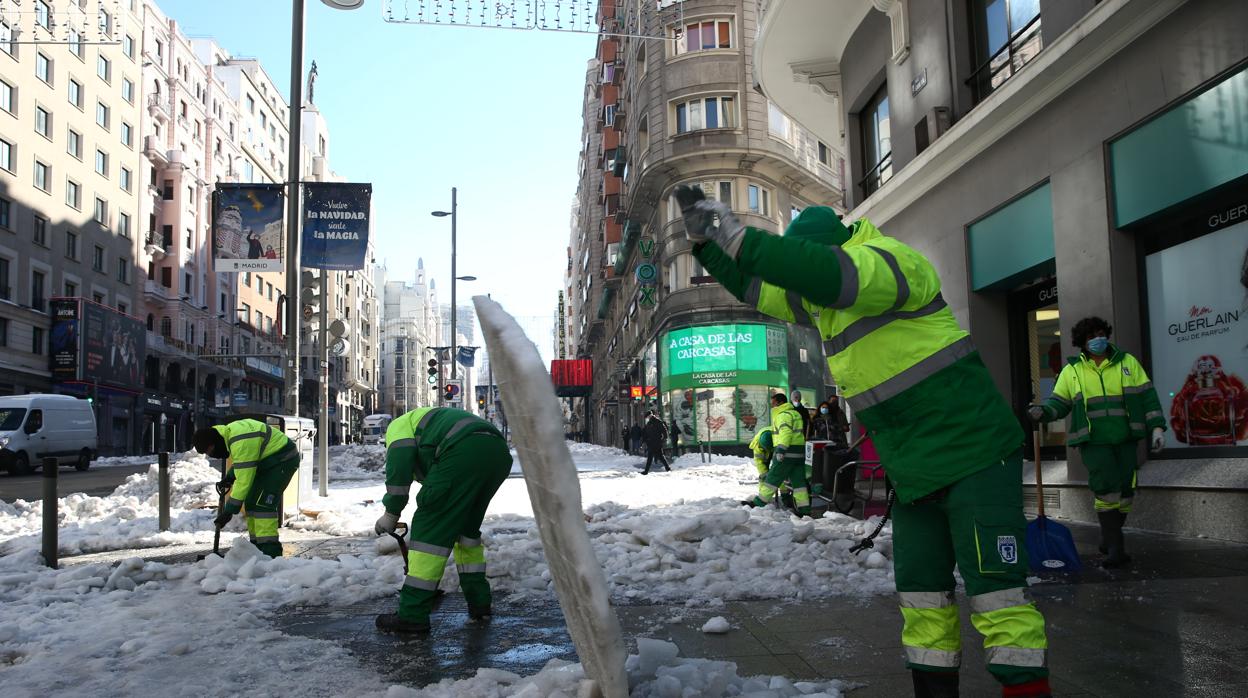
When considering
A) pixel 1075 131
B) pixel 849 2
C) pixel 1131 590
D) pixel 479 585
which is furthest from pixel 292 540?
pixel 849 2

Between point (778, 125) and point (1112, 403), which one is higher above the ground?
point (778, 125)

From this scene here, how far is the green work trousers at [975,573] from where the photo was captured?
280 centimetres

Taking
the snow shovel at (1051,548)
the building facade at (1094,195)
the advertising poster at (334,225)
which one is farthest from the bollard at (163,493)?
the building facade at (1094,195)

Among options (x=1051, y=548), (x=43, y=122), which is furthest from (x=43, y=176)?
(x=1051, y=548)

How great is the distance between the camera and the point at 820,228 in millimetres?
3137

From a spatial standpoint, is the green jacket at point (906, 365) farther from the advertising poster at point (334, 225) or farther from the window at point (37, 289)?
the window at point (37, 289)

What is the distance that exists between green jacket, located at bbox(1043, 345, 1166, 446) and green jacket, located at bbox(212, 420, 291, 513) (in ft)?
19.9

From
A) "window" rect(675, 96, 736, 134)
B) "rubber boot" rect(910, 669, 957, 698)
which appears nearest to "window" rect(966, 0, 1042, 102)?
"rubber boot" rect(910, 669, 957, 698)

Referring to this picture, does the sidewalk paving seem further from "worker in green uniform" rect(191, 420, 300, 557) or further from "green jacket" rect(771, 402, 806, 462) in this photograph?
"green jacket" rect(771, 402, 806, 462)

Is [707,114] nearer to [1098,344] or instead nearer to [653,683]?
[1098,344]

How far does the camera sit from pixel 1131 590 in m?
5.57

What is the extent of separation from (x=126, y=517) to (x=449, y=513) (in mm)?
7494

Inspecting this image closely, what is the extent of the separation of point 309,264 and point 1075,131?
10.6m

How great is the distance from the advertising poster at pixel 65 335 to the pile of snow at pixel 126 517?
108 ft
